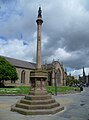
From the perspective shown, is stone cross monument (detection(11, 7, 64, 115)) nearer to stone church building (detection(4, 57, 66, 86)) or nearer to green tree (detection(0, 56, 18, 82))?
green tree (detection(0, 56, 18, 82))

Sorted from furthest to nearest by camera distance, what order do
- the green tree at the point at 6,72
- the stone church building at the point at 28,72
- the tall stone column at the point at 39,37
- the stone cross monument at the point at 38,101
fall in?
the stone church building at the point at 28,72 < the green tree at the point at 6,72 < the tall stone column at the point at 39,37 < the stone cross monument at the point at 38,101

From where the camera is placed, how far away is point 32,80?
16594mm

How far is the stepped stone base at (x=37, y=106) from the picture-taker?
14008 millimetres

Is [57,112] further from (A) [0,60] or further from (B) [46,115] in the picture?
(A) [0,60]

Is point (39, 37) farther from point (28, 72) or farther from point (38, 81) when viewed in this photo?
point (28, 72)

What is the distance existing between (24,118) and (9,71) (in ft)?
145

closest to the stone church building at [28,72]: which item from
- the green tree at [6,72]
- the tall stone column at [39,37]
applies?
the green tree at [6,72]

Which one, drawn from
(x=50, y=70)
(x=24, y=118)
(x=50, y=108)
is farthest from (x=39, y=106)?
(x=50, y=70)

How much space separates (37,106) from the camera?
14672 millimetres

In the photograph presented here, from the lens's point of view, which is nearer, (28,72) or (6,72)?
(6,72)

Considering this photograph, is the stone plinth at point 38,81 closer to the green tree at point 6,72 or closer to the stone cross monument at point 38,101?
the stone cross monument at point 38,101

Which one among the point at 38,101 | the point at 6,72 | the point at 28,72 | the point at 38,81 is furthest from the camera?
the point at 28,72

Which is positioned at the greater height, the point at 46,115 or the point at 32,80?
the point at 32,80

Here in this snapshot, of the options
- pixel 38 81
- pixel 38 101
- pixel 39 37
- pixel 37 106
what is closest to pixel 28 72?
pixel 39 37
